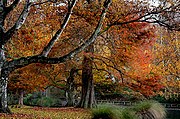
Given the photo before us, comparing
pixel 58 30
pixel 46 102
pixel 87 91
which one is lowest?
pixel 46 102

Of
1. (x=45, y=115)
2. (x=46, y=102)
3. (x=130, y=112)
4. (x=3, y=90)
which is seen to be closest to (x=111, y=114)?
(x=130, y=112)

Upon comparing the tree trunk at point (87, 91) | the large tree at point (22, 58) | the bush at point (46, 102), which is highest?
the large tree at point (22, 58)

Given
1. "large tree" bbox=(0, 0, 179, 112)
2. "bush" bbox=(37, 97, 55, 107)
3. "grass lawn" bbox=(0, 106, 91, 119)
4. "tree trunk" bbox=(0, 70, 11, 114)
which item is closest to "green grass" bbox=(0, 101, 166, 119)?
"grass lawn" bbox=(0, 106, 91, 119)

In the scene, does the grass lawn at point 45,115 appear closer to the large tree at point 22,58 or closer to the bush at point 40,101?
the large tree at point 22,58

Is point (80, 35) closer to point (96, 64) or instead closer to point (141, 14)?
point (141, 14)

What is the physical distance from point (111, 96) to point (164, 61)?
26.9ft

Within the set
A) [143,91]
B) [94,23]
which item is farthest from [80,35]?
[143,91]

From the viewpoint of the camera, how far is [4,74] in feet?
28.2

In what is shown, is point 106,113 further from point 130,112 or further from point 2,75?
point 2,75

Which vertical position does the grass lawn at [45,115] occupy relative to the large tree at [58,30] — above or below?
below

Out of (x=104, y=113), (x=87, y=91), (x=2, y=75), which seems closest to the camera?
(x=104, y=113)

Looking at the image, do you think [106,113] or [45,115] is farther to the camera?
[45,115]

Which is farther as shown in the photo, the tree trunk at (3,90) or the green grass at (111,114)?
the tree trunk at (3,90)

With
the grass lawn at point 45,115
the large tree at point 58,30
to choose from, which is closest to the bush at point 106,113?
the grass lawn at point 45,115
